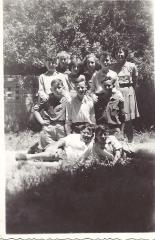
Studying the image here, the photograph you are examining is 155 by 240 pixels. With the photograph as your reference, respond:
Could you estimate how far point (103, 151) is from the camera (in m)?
3.57

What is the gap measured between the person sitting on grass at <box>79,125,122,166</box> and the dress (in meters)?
0.28

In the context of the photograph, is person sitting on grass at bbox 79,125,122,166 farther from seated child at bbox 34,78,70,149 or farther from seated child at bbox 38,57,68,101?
seated child at bbox 38,57,68,101

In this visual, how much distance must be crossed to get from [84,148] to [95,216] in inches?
22.9

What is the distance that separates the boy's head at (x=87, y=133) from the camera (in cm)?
361

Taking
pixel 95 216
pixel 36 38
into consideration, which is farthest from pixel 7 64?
pixel 95 216

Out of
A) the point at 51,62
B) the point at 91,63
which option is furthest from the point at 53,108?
the point at 91,63

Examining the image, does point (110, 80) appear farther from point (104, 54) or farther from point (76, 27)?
point (76, 27)

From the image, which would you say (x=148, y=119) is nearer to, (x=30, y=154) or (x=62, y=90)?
(x=62, y=90)

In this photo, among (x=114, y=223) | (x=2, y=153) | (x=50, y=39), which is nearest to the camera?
(x=114, y=223)

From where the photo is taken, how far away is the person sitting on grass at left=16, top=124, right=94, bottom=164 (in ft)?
11.7

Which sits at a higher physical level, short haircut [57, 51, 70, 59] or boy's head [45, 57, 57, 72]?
short haircut [57, 51, 70, 59]

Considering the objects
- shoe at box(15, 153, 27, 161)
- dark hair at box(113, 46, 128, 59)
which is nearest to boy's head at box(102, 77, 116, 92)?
dark hair at box(113, 46, 128, 59)

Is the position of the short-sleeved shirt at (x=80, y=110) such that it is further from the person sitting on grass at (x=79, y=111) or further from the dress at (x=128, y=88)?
the dress at (x=128, y=88)

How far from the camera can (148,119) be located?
12.1ft
